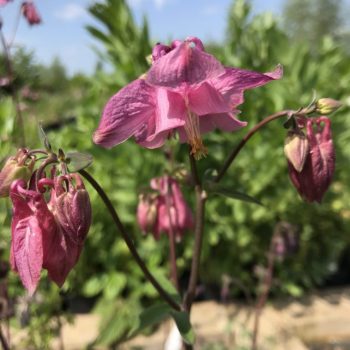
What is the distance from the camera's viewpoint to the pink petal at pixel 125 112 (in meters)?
0.71

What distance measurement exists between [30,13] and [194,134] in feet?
4.75

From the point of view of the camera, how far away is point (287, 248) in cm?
209

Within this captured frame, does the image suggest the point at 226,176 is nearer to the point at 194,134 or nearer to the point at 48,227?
the point at 194,134

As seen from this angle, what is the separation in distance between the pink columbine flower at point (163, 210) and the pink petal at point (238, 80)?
472mm

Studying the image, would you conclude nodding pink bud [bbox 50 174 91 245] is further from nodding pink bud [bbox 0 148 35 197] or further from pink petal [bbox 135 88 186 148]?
pink petal [bbox 135 88 186 148]

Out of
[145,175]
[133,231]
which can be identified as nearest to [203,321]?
[133,231]

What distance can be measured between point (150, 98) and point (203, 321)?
2130 millimetres

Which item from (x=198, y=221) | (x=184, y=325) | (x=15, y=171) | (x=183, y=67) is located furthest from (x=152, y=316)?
(x=183, y=67)

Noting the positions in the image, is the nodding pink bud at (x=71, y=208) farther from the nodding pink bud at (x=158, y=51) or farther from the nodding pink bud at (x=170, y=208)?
the nodding pink bud at (x=170, y=208)

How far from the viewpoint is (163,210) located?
126cm

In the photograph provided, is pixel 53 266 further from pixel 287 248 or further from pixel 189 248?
pixel 189 248

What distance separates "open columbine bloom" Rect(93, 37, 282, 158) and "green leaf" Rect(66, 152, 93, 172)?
0.03 meters

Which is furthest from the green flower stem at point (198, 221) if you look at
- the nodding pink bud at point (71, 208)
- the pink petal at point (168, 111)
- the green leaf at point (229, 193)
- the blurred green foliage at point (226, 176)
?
the blurred green foliage at point (226, 176)

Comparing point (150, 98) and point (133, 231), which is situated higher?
point (150, 98)
